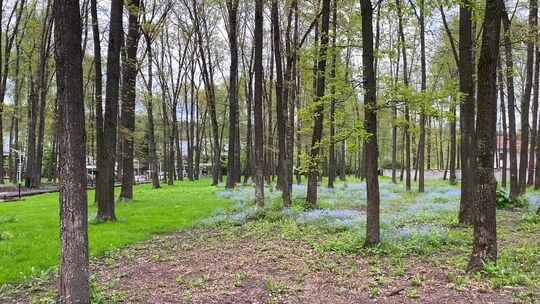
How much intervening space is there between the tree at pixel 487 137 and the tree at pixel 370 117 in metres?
2.10

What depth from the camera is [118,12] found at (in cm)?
1316

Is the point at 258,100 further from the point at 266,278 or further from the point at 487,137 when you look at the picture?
the point at 487,137

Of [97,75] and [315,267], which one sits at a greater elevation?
[97,75]

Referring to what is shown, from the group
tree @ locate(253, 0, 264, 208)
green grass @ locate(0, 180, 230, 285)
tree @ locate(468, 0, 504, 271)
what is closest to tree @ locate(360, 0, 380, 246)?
tree @ locate(468, 0, 504, 271)

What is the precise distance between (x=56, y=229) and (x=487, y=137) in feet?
34.6

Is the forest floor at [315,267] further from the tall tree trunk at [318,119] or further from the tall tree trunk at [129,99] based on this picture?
the tall tree trunk at [129,99]

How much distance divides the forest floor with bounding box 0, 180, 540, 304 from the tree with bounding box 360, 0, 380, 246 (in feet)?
2.13

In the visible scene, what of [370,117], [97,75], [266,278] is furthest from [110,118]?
[266,278]

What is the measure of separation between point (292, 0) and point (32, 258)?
38.6 ft

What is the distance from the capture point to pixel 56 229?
454 inches

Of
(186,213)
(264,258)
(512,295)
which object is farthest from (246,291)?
(186,213)

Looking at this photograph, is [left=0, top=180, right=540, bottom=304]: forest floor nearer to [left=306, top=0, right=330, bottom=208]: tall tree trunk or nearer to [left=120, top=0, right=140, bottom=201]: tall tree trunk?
[left=306, top=0, right=330, bottom=208]: tall tree trunk

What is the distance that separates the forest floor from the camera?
581 centimetres

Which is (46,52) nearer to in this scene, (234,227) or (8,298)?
(234,227)
